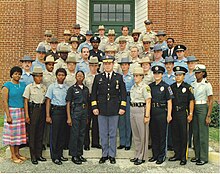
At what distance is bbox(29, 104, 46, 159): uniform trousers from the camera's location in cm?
638

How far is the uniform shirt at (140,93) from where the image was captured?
6312 mm

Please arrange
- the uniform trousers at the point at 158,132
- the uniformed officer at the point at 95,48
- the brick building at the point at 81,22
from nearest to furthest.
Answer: the uniform trousers at the point at 158,132
the uniformed officer at the point at 95,48
the brick building at the point at 81,22

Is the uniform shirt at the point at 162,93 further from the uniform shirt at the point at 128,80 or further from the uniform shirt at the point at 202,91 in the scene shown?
the uniform shirt at the point at 128,80

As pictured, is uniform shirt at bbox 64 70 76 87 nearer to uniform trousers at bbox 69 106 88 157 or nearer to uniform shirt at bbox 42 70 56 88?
uniform shirt at bbox 42 70 56 88

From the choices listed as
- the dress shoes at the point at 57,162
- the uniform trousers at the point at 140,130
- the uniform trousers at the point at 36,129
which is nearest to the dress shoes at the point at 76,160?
the dress shoes at the point at 57,162

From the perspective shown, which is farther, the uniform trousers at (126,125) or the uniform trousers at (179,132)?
the uniform trousers at (126,125)

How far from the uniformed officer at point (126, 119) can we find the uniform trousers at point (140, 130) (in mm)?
514

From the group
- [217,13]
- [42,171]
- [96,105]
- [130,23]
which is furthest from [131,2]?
[42,171]

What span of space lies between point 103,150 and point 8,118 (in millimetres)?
2149

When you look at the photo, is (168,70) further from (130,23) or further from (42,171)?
(130,23)

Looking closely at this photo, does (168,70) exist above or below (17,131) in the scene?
above

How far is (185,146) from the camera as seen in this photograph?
6555mm

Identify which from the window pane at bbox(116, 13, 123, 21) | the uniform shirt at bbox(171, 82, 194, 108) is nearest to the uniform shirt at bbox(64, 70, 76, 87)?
the uniform shirt at bbox(171, 82, 194, 108)

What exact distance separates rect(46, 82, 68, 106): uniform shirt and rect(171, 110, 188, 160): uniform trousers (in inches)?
96.3
